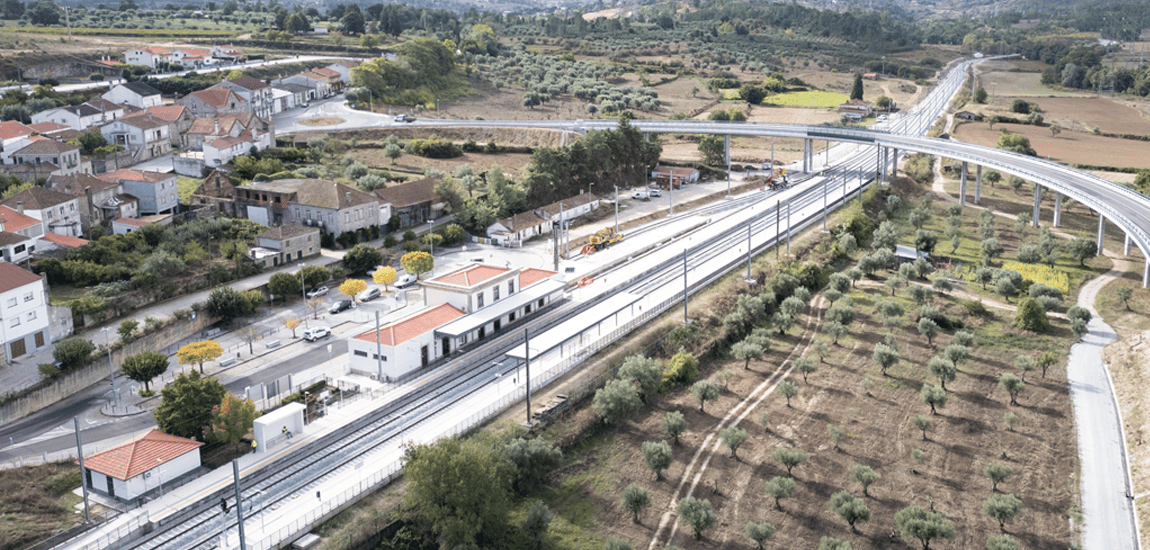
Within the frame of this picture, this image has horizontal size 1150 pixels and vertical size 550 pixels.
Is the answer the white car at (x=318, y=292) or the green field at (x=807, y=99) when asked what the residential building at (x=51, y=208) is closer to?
the white car at (x=318, y=292)

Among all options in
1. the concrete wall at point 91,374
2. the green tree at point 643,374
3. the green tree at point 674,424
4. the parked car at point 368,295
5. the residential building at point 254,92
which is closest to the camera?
the green tree at point 674,424

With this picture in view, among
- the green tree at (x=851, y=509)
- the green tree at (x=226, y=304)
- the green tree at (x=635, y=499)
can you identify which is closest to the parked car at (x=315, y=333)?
the green tree at (x=226, y=304)

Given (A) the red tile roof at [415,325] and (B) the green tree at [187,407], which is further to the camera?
(A) the red tile roof at [415,325]

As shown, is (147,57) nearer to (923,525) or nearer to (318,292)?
(318,292)

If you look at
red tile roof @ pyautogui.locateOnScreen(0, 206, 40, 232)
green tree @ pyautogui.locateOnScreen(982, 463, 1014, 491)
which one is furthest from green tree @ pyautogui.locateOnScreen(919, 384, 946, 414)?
red tile roof @ pyautogui.locateOnScreen(0, 206, 40, 232)

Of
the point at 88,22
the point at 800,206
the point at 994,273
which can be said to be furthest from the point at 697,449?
the point at 88,22

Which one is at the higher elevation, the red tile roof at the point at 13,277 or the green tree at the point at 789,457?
the red tile roof at the point at 13,277
